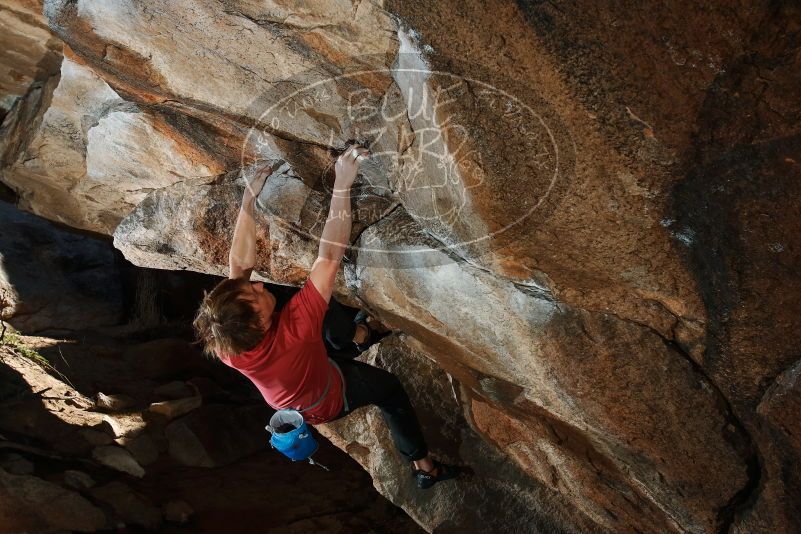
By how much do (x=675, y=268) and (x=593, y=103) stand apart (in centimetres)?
76

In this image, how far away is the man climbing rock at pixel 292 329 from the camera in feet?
8.83

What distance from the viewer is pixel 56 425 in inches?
202

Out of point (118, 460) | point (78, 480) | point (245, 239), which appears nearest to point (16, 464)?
point (78, 480)

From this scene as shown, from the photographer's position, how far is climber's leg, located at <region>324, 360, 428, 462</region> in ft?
11.5

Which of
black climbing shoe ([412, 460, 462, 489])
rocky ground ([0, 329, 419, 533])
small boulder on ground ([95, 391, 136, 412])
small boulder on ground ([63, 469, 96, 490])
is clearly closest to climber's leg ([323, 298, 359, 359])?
black climbing shoe ([412, 460, 462, 489])

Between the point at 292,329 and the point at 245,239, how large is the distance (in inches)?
29.1

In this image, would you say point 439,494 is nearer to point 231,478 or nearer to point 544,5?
point 231,478

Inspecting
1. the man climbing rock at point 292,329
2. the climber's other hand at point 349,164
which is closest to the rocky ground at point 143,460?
the man climbing rock at point 292,329

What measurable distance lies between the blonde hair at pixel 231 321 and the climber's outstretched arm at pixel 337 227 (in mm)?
324

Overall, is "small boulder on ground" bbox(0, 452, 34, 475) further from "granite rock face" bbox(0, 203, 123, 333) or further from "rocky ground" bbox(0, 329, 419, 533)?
"granite rock face" bbox(0, 203, 123, 333)

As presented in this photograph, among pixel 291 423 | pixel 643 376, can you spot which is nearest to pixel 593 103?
pixel 643 376

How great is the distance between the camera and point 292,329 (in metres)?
2.82

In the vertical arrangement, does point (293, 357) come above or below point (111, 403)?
above

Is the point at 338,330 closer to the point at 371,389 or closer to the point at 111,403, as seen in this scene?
the point at 371,389
